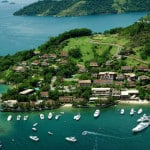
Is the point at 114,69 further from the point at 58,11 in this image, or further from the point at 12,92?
the point at 58,11

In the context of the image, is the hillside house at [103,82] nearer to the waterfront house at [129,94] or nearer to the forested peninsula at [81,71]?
the forested peninsula at [81,71]

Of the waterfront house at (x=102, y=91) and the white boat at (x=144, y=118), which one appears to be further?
the waterfront house at (x=102, y=91)

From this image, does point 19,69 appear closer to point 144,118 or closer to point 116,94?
point 116,94

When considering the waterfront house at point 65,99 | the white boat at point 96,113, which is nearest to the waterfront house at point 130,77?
the waterfront house at point 65,99

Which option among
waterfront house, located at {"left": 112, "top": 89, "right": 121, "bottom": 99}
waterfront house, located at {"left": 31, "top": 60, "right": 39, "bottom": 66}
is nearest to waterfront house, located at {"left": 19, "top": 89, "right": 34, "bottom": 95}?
waterfront house, located at {"left": 112, "top": 89, "right": 121, "bottom": 99}

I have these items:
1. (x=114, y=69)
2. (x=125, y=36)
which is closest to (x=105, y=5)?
(x=125, y=36)

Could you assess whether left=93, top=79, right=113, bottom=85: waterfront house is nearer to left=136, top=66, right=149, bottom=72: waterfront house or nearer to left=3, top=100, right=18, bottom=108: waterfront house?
left=136, top=66, right=149, bottom=72: waterfront house
